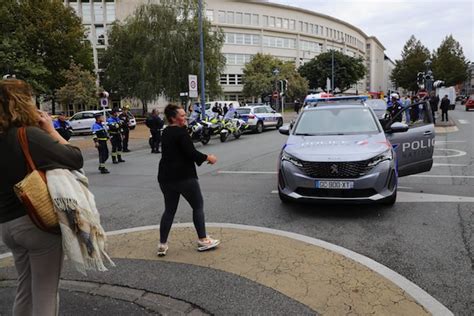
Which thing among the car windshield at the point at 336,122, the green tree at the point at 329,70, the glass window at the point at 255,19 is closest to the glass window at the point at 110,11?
the glass window at the point at 255,19

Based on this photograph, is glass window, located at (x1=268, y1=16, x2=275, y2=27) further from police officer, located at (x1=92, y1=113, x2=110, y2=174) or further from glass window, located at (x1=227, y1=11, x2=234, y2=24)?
police officer, located at (x1=92, y1=113, x2=110, y2=174)

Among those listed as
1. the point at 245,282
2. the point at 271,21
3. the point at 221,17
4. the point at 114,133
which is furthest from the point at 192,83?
the point at 271,21

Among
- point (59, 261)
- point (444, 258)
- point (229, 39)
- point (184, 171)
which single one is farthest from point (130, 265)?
point (229, 39)

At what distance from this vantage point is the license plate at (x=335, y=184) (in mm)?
5906

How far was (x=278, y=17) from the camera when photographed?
80312mm

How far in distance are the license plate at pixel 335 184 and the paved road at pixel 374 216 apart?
497 mm

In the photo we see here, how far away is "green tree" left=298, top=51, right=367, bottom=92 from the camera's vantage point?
74.2 m

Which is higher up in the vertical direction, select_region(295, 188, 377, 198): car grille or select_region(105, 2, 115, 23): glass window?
select_region(105, 2, 115, 23): glass window

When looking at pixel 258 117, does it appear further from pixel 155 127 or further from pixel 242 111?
pixel 155 127

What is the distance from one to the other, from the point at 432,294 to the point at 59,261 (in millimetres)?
3128

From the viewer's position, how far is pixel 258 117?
24750mm

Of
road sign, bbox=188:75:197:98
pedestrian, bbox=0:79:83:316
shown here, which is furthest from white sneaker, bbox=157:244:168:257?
road sign, bbox=188:75:197:98

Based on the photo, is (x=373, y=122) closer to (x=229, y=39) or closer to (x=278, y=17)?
(x=229, y=39)

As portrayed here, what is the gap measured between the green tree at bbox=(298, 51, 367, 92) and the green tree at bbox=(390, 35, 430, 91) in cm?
1081
